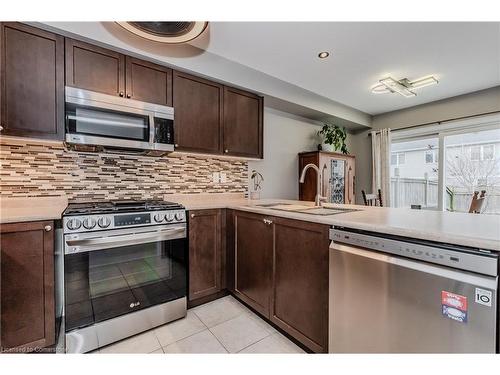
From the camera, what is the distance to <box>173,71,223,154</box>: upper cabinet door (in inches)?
88.7

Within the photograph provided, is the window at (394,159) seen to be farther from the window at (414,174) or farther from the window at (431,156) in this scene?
the window at (431,156)

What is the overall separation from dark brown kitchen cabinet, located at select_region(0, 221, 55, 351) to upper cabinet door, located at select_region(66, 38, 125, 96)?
1.06 metres

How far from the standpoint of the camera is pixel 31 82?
164 cm

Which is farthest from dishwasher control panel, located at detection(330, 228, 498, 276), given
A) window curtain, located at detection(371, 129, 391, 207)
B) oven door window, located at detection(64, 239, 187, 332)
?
window curtain, located at detection(371, 129, 391, 207)

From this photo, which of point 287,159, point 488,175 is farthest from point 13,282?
point 488,175

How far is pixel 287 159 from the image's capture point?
365 cm

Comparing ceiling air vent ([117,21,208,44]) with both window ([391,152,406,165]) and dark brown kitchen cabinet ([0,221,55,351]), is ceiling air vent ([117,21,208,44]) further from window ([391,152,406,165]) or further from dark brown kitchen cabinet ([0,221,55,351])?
window ([391,152,406,165])

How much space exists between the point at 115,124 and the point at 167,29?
86 cm

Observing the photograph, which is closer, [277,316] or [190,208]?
[277,316]

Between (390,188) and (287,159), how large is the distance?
2.01m

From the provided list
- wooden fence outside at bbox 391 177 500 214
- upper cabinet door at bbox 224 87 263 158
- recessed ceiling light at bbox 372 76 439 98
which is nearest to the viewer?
upper cabinet door at bbox 224 87 263 158

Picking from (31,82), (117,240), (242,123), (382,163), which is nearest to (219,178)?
(242,123)

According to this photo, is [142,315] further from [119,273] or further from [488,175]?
[488,175]

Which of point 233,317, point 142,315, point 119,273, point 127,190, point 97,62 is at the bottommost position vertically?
point 233,317
